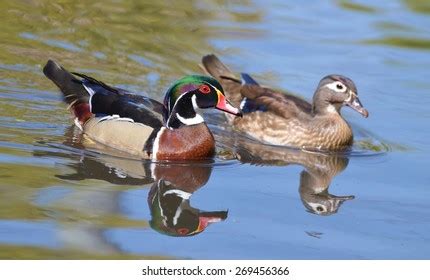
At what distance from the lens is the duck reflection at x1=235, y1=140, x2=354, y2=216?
10156 millimetres

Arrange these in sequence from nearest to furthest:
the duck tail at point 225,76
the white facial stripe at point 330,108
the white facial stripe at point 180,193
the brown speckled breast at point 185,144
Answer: the white facial stripe at point 180,193
the brown speckled breast at point 185,144
the white facial stripe at point 330,108
the duck tail at point 225,76

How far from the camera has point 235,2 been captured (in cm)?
1825

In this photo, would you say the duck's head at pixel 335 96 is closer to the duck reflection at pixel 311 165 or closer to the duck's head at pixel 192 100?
the duck reflection at pixel 311 165

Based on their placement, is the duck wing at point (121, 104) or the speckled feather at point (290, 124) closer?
the duck wing at point (121, 104)

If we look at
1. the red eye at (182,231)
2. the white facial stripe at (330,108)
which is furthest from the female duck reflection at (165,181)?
the white facial stripe at (330,108)

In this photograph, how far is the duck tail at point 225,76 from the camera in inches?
541

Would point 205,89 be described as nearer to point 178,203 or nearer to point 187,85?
point 187,85

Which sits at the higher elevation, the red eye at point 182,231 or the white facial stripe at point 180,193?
the red eye at point 182,231

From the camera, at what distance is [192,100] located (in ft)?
37.9

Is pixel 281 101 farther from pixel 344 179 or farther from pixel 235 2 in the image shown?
pixel 235 2

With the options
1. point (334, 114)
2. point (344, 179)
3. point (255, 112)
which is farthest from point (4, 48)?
point (344, 179)

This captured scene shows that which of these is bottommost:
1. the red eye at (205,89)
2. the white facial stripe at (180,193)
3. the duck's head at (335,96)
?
the white facial stripe at (180,193)

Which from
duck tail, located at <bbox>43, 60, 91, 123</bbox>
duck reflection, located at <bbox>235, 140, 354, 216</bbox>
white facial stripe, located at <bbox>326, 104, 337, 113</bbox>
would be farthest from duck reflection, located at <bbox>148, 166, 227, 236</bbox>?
white facial stripe, located at <bbox>326, 104, 337, 113</bbox>

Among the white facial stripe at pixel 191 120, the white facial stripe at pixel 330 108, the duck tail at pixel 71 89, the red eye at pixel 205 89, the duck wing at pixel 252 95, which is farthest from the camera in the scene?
the duck wing at pixel 252 95
